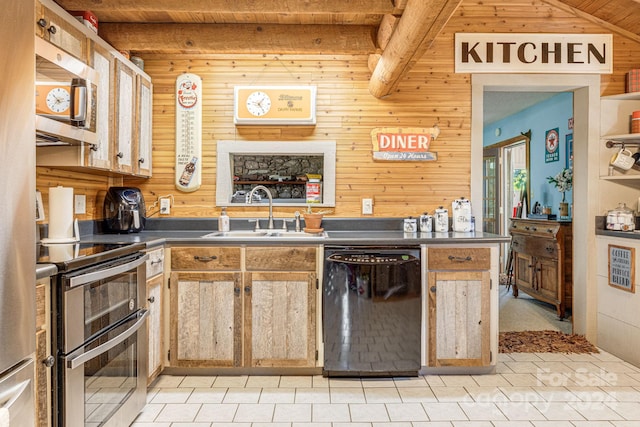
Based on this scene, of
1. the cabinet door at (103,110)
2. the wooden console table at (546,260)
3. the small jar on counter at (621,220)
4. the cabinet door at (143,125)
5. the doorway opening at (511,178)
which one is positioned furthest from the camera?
the doorway opening at (511,178)

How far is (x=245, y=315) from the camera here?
265cm

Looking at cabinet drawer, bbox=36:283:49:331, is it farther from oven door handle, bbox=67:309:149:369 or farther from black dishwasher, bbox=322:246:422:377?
black dishwasher, bbox=322:246:422:377

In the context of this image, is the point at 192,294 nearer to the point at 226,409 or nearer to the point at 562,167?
the point at 226,409

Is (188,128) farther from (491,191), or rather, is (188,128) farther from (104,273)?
(491,191)

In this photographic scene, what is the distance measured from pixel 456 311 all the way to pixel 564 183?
2609 millimetres

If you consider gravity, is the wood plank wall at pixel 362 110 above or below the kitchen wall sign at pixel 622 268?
above

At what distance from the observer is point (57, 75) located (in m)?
1.92

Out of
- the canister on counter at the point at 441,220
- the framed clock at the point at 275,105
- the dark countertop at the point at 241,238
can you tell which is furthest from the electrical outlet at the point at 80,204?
the canister on counter at the point at 441,220

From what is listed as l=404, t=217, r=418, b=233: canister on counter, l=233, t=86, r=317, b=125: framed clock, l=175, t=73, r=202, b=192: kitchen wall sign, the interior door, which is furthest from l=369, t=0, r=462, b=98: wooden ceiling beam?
the interior door

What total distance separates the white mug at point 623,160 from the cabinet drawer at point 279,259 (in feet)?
8.26

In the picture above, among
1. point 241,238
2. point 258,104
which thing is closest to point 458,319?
point 241,238

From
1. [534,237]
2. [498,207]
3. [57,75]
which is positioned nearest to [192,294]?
[57,75]

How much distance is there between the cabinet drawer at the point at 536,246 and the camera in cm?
409

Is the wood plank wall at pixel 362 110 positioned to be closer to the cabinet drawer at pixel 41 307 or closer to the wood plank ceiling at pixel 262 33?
the wood plank ceiling at pixel 262 33
